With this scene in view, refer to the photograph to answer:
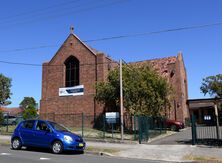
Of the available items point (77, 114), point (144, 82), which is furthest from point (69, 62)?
point (144, 82)

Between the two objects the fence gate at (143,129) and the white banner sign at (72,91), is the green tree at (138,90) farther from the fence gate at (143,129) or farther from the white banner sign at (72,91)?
the white banner sign at (72,91)

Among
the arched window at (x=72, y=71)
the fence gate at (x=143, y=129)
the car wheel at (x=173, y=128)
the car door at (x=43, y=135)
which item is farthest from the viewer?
the arched window at (x=72, y=71)

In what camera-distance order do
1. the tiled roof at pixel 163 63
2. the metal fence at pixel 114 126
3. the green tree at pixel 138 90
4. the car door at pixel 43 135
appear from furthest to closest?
1. the tiled roof at pixel 163 63
2. the green tree at pixel 138 90
3. the metal fence at pixel 114 126
4. the car door at pixel 43 135

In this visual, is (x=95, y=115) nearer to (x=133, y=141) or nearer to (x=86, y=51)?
(x=86, y=51)

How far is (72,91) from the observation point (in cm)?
3656

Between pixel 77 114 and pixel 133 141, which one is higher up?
pixel 77 114

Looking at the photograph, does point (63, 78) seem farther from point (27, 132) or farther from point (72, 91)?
point (27, 132)

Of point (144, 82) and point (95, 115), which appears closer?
point (144, 82)

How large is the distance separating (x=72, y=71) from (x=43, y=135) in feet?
72.2

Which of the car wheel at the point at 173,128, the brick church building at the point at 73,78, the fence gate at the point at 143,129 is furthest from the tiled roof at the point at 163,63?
the fence gate at the point at 143,129

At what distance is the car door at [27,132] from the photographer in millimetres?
16406

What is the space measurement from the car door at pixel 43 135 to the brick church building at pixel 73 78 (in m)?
17.8

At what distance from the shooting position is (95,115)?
3409 centimetres

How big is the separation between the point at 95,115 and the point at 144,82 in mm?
7819
